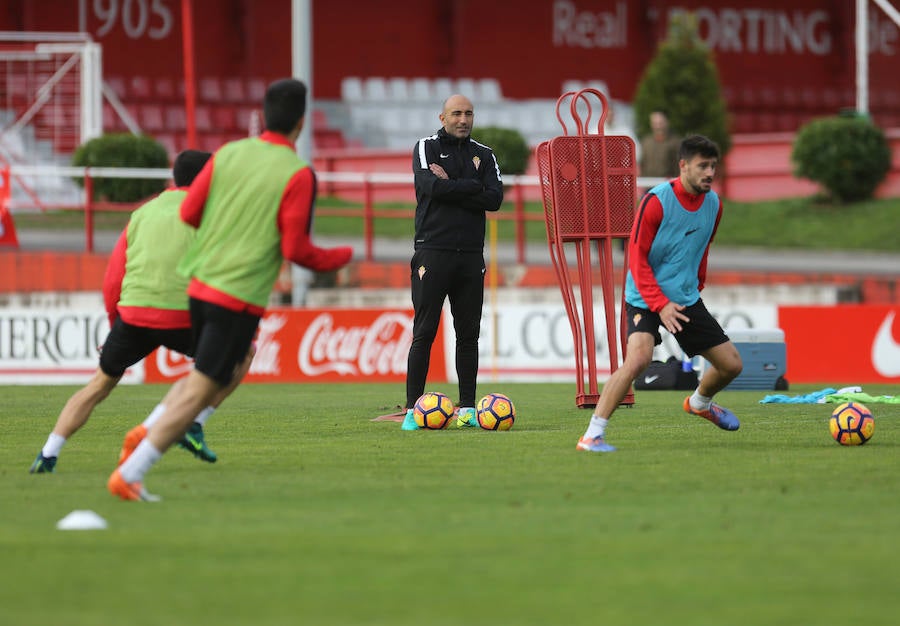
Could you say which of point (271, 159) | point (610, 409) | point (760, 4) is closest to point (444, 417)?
point (610, 409)

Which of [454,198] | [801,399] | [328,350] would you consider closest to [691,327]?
[454,198]

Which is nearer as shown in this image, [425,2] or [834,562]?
[834,562]

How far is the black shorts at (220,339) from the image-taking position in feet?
25.5

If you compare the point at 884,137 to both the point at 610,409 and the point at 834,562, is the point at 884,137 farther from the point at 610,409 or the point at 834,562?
the point at 834,562

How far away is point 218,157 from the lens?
789cm

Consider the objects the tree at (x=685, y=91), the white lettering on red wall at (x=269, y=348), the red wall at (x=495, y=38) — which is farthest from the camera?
the red wall at (x=495, y=38)

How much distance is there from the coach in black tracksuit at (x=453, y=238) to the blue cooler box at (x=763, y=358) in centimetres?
558

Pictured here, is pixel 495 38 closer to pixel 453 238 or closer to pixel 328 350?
pixel 328 350

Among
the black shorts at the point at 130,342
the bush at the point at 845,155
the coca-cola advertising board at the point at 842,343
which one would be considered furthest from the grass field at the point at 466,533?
the bush at the point at 845,155

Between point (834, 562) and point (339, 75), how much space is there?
3420 cm

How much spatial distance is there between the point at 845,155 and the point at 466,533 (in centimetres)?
2319

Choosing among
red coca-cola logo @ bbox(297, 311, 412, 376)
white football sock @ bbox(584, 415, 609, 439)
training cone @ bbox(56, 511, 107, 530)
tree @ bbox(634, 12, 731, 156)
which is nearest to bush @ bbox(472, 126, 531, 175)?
tree @ bbox(634, 12, 731, 156)

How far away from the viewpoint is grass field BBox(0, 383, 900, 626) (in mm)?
5516

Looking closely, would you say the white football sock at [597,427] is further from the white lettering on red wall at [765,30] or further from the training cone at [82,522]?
the white lettering on red wall at [765,30]
